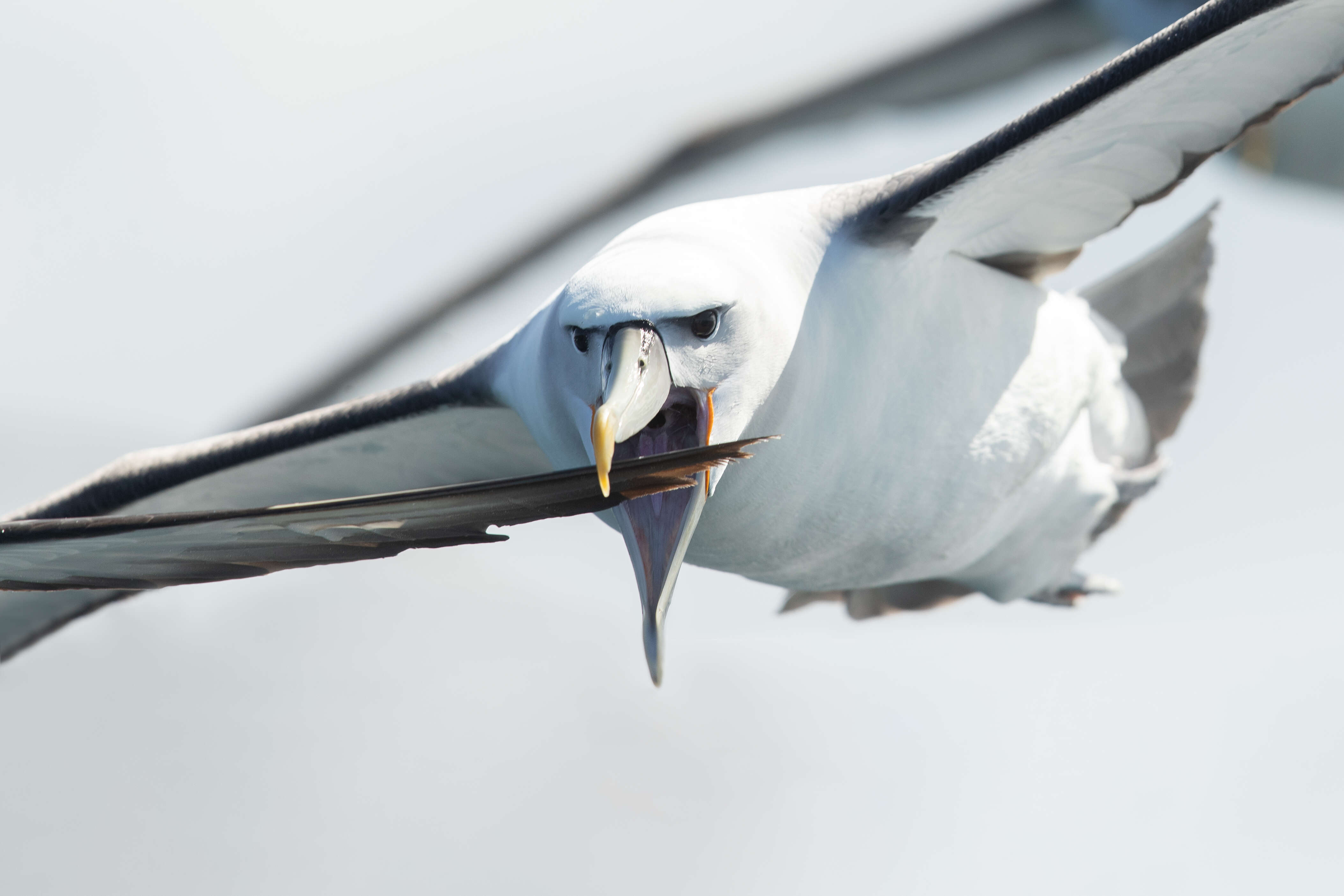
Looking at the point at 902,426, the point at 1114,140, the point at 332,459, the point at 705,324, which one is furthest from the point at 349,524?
the point at 1114,140

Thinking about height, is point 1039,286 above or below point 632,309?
below

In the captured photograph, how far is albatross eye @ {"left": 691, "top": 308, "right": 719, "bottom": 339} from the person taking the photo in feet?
8.29

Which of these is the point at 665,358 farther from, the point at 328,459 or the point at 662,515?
the point at 328,459

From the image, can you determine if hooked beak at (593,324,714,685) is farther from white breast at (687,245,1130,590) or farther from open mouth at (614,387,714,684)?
white breast at (687,245,1130,590)

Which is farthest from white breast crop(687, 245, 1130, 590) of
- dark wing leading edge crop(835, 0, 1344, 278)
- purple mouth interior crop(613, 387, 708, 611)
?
purple mouth interior crop(613, 387, 708, 611)

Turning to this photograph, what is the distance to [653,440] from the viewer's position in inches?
103

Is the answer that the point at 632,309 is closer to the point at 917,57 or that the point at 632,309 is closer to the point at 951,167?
the point at 951,167

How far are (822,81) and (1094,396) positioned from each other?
6421 millimetres

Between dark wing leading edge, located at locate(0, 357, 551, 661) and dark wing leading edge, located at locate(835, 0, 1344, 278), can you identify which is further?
dark wing leading edge, located at locate(0, 357, 551, 661)

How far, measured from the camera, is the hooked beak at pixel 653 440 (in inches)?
91.0

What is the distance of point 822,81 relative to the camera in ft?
33.4

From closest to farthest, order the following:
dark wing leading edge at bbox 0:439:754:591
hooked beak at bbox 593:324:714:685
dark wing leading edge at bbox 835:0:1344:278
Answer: dark wing leading edge at bbox 0:439:754:591, hooked beak at bbox 593:324:714:685, dark wing leading edge at bbox 835:0:1344:278

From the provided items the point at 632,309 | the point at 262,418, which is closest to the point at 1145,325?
the point at 632,309

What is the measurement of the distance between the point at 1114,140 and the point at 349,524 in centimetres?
264
